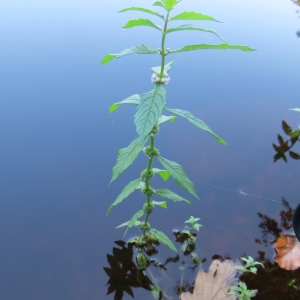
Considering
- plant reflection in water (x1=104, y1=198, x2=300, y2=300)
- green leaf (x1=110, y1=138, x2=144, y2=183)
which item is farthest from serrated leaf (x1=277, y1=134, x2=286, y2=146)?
green leaf (x1=110, y1=138, x2=144, y2=183)

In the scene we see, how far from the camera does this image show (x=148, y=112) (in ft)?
2.36

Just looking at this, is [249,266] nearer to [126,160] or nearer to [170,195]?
[170,195]

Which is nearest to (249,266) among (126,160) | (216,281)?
(216,281)

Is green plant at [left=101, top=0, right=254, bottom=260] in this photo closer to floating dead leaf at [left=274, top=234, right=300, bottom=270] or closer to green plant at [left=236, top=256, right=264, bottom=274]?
green plant at [left=236, top=256, right=264, bottom=274]

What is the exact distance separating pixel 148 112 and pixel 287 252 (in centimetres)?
71

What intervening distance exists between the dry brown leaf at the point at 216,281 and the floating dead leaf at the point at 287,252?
136mm

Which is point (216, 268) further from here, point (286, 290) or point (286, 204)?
point (286, 204)

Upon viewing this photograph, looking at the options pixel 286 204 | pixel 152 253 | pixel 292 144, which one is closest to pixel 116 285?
pixel 152 253

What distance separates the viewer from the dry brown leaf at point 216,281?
0.96 m

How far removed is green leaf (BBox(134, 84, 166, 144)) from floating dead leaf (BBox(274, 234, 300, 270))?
0.68 m

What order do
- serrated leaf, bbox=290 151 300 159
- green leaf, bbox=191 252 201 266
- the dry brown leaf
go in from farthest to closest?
serrated leaf, bbox=290 151 300 159, green leaf, bbox=191 252 201 266, the dry brown leaf

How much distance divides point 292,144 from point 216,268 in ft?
2.38

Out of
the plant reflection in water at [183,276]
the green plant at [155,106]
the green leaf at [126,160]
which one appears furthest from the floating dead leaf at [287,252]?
the green leaf at [126,160]

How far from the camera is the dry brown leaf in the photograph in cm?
96
